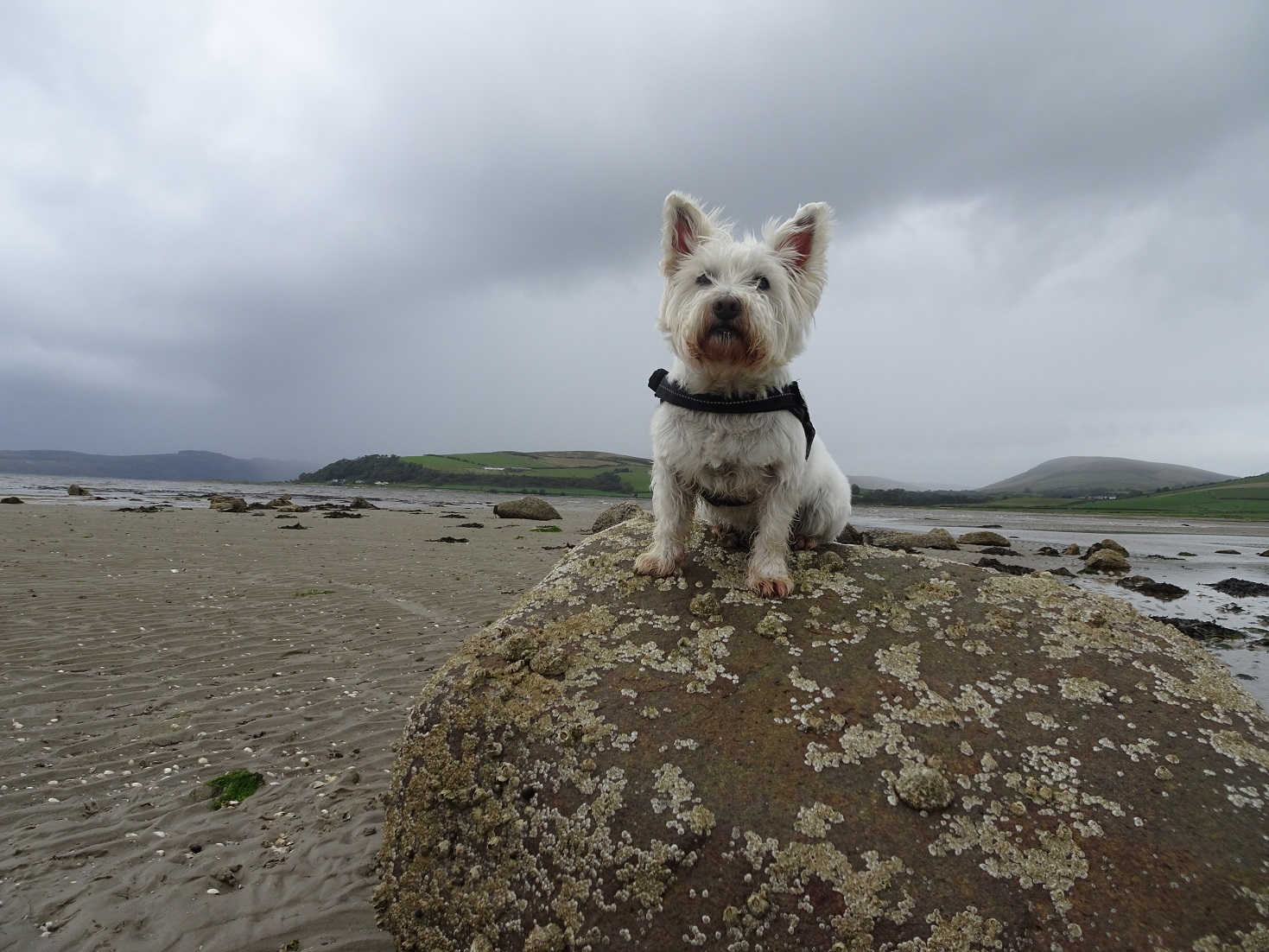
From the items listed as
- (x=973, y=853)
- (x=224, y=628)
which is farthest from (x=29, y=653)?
(x=973, y=853)

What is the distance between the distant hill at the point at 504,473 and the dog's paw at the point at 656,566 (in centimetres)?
8653

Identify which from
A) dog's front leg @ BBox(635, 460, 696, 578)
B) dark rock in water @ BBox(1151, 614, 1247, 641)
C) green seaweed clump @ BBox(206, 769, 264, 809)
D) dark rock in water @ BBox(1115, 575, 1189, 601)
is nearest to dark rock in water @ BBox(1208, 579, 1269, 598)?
dark rock in water @ BBox(1115, 575, 1189, 601)

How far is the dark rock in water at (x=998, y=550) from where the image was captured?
28.3 metres

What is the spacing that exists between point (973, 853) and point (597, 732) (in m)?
1.79

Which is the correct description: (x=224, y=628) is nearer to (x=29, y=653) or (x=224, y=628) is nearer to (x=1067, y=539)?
(x=29, y=653)

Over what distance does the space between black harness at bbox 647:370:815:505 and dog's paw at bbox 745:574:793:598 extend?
29.1 inches

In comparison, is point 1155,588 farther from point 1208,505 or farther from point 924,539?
point 1208,505

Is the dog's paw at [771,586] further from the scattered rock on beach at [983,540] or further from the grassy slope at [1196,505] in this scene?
the grassy slope at [1196,505]

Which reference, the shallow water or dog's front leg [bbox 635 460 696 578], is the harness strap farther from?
the shallow water

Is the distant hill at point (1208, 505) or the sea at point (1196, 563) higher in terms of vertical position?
the distant hill at point (1208, 505)

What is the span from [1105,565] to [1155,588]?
536 cm

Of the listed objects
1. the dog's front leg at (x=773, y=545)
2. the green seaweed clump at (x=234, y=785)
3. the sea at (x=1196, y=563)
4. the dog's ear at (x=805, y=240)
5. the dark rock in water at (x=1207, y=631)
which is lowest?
the sea at (x=1196, y=563)

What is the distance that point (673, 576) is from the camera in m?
4.80

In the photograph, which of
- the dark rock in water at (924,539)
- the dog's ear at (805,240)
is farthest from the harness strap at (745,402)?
the dark rock in water at (924,539)
